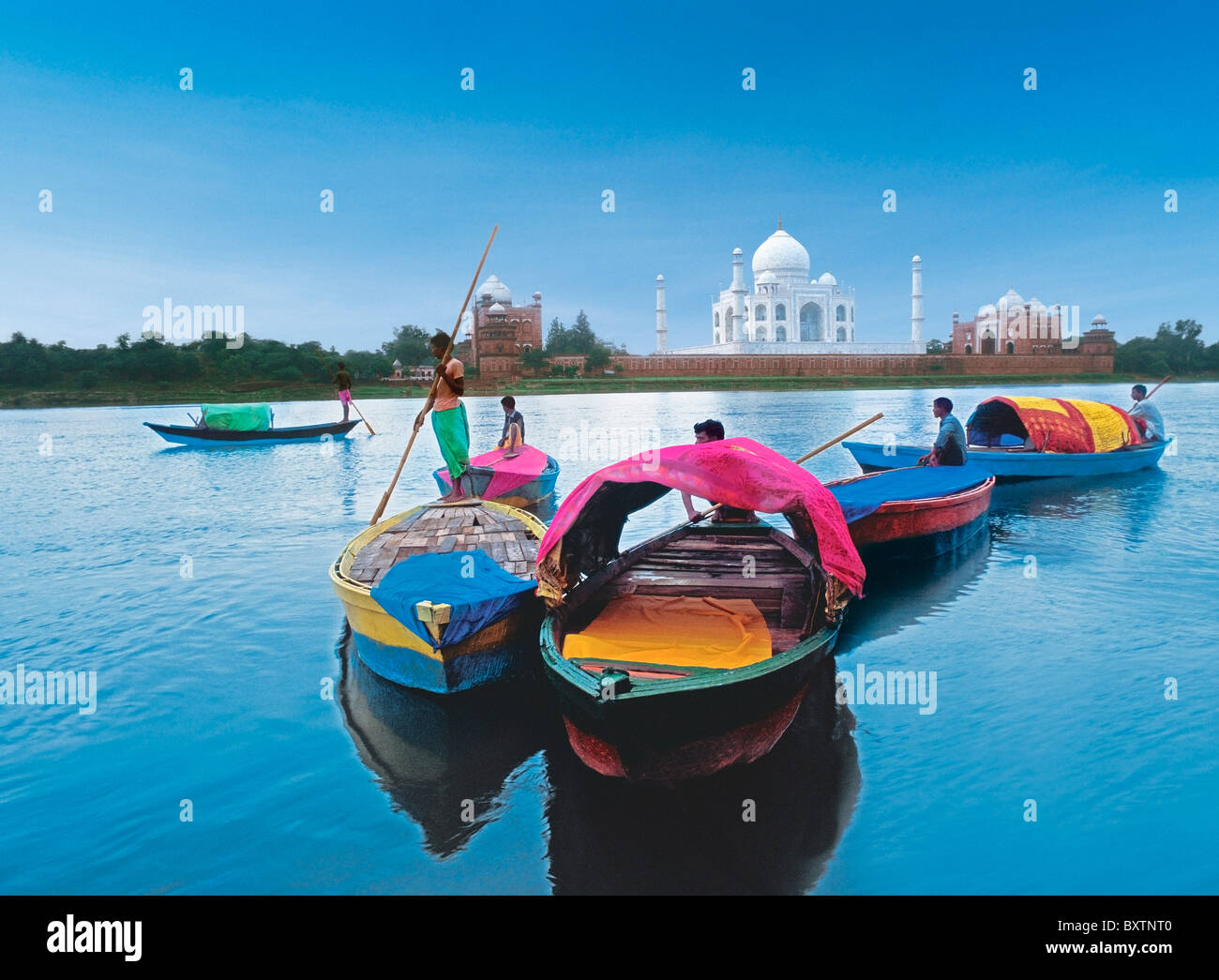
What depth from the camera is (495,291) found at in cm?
5291

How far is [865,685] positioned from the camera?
18.4ft

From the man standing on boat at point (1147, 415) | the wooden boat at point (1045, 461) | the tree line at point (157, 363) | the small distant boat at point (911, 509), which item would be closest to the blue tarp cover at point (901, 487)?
the small distant boat at point (911, 509)

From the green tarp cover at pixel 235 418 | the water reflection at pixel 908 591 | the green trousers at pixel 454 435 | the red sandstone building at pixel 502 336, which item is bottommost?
the water reflection at pixel 908 591

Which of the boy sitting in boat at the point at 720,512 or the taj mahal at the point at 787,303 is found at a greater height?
the taj mahal at the point at 787,303

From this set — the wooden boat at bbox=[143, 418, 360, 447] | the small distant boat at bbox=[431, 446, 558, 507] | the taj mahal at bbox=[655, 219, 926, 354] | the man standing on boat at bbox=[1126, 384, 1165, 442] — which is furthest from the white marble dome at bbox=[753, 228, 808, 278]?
the small distant boat at bbox=[431, 446, 558, 507]

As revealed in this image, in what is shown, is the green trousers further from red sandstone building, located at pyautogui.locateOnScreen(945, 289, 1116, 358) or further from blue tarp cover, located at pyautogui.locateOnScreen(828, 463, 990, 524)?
red sandstone building, located at pyautogui.locateOnScreen(945, 289, 1116, 358)

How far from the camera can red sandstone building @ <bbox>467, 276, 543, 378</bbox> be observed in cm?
4619

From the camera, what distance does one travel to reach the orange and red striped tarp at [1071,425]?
13586mm

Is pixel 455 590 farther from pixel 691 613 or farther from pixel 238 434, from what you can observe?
pixel 238 434

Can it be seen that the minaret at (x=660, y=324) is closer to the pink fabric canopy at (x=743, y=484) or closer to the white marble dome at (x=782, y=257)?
the white marble dome at (x=782, y=257)

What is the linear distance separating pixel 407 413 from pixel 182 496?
66.0 feet

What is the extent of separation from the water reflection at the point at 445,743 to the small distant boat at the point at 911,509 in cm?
398
